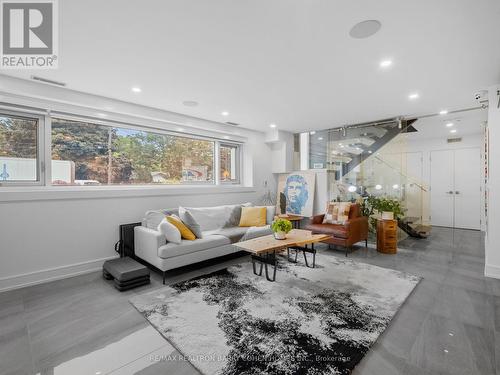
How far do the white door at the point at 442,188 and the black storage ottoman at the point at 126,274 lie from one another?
25.7ft

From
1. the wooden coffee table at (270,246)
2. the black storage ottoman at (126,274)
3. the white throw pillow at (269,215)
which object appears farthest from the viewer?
the white throw pillow at (269,215)

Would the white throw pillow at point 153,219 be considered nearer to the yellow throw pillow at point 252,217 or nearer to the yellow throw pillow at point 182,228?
the yellow throw pillow at point 182,228

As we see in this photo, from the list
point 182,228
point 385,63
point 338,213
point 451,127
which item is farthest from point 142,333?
point 451,127

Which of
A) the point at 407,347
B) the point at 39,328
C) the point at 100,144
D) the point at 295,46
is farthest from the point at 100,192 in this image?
the point at 407,347

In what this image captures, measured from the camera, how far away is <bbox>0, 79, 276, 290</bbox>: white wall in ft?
9.87

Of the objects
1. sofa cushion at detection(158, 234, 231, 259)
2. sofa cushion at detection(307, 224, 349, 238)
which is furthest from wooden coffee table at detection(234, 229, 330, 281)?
sofa cushion at detection(307, 224, 349, 238)

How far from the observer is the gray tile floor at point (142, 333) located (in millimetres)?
1717

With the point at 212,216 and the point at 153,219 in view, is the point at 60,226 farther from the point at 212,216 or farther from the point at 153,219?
the point at 212,216

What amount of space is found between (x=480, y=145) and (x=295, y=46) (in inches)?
266

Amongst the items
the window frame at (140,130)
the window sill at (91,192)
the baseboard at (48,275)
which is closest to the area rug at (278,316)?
the baseboard at (48,275)

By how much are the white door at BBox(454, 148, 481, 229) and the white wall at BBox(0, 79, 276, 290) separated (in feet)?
24.8

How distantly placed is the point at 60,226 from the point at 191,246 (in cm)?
183

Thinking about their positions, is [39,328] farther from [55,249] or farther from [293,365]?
[293,365]

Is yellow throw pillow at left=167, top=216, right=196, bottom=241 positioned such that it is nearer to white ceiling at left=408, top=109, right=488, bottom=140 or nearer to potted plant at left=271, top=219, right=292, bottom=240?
potted plant at left=271, top=219, right=292, bottom=240
